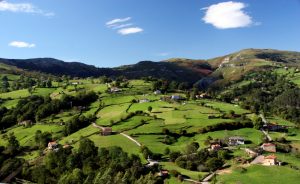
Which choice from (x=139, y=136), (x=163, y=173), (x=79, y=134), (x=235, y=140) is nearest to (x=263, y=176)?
(x=163, y=173)

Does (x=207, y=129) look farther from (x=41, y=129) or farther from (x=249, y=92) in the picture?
(x=249, y=92)

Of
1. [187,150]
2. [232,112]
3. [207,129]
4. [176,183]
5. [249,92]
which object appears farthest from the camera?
[249,92]

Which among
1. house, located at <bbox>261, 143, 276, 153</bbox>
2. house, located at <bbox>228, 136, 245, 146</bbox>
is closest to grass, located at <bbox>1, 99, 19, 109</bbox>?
house, located at <bbox>228, 136, 245, 146</bbox>

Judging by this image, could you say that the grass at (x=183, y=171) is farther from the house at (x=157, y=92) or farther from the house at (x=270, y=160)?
the house at (x=157, y=92)

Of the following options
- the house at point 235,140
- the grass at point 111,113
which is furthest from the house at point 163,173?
the grass at point 111,113

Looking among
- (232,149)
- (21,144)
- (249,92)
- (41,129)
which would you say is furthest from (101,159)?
(249,92)

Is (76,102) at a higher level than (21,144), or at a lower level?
higher

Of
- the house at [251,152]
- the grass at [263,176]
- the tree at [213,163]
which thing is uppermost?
the house at [251,152]
